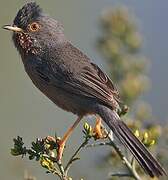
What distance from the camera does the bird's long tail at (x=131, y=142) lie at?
16.7ft

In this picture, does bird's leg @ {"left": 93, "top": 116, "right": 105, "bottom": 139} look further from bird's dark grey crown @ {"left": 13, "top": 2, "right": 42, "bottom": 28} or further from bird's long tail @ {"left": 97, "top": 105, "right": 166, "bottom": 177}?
bird's dark grey crown @ {"left": 13, "top": 2, "right": 42, "bottom": 28}

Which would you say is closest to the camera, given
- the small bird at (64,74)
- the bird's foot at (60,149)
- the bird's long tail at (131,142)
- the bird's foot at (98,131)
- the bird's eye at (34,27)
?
the bird's foot at (60,149)

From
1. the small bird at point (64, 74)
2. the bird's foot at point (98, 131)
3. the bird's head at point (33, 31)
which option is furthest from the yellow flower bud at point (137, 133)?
the bird's head at point (33, 31)

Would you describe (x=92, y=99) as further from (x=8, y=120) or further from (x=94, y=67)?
(x=8, y=120)

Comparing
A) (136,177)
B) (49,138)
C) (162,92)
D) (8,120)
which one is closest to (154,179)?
(136,177)

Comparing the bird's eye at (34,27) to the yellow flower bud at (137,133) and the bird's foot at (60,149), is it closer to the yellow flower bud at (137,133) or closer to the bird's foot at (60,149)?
the bird's foot at (60,149)

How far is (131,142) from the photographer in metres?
5.41

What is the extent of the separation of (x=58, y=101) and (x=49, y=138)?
943 millimetres

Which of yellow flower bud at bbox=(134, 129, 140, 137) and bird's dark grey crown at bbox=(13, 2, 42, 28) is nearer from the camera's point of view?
yellow flower bud at bbox=(134, 129, 140, 137)

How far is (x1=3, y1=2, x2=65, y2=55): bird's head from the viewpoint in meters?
6.42

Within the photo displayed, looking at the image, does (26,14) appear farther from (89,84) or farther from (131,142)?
(131,142)

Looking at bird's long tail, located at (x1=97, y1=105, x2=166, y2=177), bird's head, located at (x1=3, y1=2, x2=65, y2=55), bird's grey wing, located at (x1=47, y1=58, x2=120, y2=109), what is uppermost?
bird's head, located at (x1=3, y1=2, x2=65, y2=55)

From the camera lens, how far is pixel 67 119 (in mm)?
8070

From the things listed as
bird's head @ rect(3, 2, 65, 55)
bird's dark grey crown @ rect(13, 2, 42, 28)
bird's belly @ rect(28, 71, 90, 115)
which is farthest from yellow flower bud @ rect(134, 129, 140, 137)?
bird's dark grey crown @ rect(13, 2, 42, 28)
